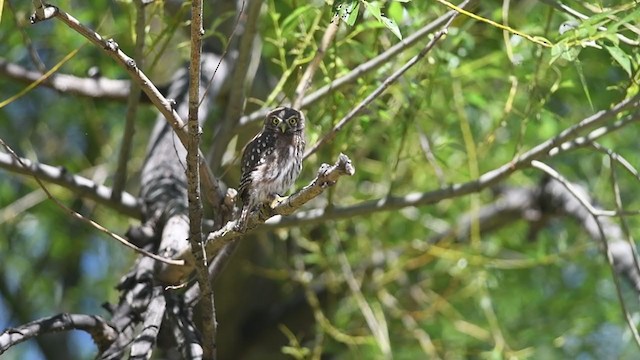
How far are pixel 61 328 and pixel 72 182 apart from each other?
643 millimetres

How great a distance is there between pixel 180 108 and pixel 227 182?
47 centimetres

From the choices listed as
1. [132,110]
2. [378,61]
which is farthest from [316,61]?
[132,110]

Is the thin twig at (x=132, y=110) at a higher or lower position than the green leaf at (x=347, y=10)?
higher

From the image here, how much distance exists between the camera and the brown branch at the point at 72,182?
2.50m

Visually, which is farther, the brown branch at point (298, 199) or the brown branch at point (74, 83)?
the brown branch at point (74, 83)

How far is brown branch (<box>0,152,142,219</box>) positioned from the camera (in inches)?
98.4

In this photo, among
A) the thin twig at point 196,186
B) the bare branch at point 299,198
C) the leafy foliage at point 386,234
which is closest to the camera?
the bare branch at point 299,198

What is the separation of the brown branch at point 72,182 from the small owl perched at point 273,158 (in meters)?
0.45

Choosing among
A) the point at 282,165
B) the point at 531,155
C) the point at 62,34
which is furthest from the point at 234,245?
the point at 62,34

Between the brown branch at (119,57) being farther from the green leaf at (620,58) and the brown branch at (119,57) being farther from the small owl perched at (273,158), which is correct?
the green leaf at (620,58)

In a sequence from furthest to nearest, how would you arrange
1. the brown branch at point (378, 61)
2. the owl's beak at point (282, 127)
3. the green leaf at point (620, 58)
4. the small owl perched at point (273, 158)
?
the brown branch at point (378, 61) < the owl's beak at point (282, 127) < the small owl perched at point (273, 158) < the green leaf at point (620, 58)

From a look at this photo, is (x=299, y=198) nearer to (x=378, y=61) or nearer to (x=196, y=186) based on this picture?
(x=196, y=186)

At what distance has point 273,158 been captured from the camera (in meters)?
2.40

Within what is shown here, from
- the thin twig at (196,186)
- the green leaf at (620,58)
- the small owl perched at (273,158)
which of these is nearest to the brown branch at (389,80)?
the small owl perched at (273,158)
